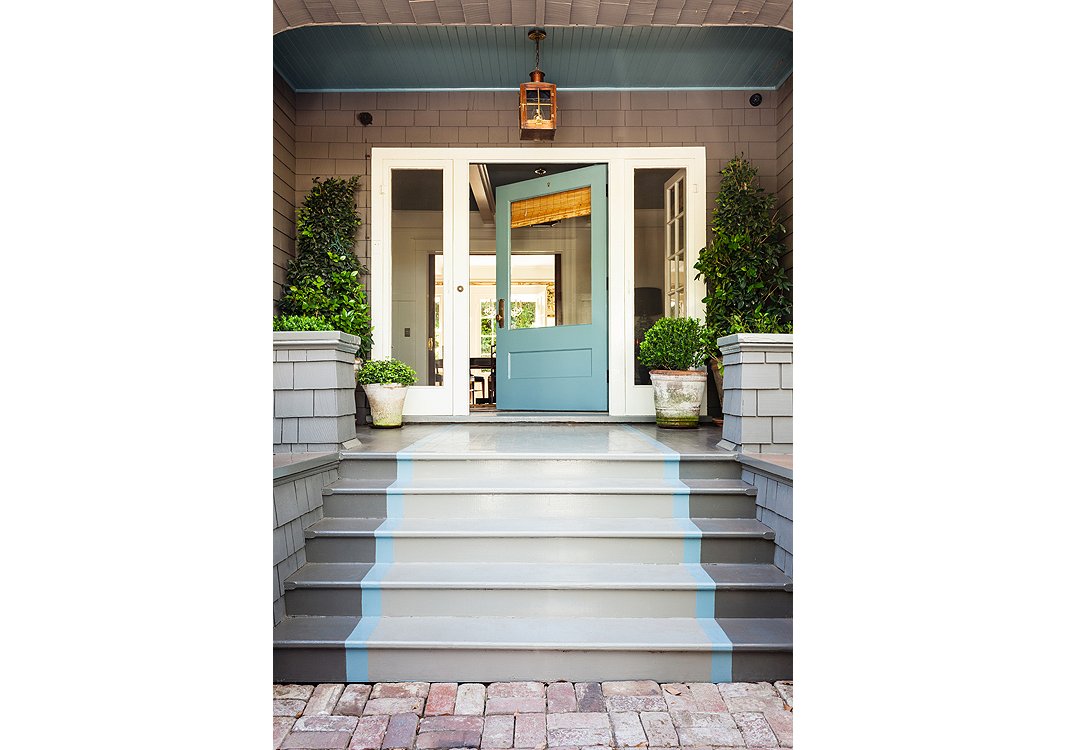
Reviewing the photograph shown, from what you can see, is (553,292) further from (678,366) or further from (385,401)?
(385,401)

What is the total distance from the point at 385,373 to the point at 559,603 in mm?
2723

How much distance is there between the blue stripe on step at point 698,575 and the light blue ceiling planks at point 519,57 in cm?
306

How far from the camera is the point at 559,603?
2326 millimetres

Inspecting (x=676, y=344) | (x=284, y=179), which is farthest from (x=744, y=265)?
(x=284, y=179)

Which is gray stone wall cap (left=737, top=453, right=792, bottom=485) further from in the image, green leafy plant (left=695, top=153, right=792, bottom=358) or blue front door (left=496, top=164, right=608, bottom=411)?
blue front door (left=496, top=164, right=608, bottom=411)

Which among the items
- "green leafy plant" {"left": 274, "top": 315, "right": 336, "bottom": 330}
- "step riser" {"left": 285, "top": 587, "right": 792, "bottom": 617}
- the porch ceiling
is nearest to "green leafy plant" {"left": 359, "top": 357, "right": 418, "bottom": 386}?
"green leafy plant" {"left": 274, "top": 315, "right": 336, "bottom": 330}

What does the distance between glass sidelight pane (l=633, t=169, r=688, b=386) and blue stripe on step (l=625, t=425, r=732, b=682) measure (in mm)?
2402
